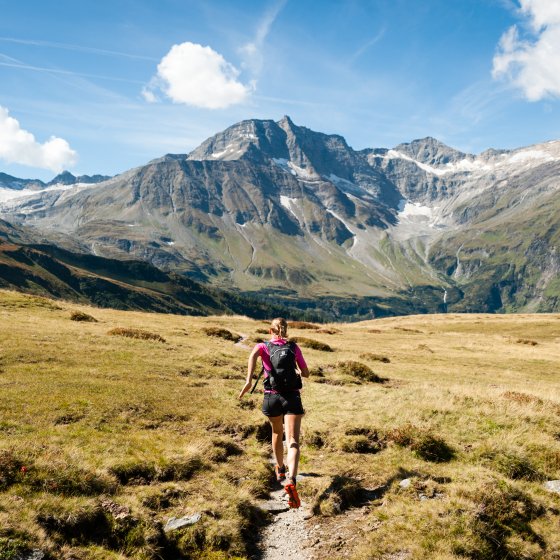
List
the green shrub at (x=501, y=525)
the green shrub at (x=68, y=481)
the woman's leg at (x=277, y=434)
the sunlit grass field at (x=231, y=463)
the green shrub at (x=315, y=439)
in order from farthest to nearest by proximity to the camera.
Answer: the green shrub at (x=315, y=439) → the woman's leg at (x=277, y=434) → the green shrub at (x=68, y=481) → the green shrub at (x=501, y=525) → the sunlit grass field at (x=231, y=463)

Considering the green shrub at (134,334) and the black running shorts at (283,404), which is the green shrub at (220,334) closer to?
the green shrub at (134,334)

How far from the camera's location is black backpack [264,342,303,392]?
13421mm

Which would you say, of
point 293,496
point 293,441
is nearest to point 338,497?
point 293,496

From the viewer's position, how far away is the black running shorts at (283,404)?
13.3 m

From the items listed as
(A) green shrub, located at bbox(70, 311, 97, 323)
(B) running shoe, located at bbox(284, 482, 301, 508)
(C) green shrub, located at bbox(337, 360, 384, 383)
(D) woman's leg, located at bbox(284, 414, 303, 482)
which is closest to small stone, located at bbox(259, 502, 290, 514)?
(B) running shoe, located at bbox(284, 482, 301, 508)

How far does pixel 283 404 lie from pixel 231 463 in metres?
3.53

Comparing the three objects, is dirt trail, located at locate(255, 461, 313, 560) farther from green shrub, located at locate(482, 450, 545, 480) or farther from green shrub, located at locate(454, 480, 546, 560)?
green shrub, located at locate(482, 450, 545, 480)

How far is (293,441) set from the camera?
43.1 ft

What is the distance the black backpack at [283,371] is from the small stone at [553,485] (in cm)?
830

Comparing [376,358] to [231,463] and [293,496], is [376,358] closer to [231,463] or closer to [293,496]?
[231,463]

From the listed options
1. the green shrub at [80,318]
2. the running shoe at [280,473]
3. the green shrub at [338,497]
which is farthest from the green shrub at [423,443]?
the green shrub at [80,318]

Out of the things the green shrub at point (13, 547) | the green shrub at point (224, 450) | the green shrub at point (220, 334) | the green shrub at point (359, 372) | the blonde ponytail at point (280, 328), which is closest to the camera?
the green shrub at point (13, 547)

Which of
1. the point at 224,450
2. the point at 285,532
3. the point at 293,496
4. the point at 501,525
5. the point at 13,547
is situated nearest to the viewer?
the point at 13,547

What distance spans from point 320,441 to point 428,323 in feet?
268
